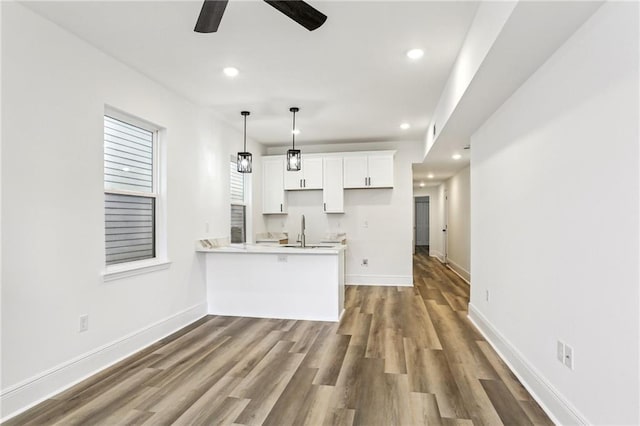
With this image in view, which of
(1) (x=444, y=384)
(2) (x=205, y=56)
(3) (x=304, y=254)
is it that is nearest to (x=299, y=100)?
(2) (x=205, y=56)

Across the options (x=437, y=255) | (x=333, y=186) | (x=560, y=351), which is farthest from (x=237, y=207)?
(x=437, y=255)

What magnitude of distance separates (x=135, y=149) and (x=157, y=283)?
134cm

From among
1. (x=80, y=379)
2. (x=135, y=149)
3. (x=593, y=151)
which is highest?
(x=135, y=149)

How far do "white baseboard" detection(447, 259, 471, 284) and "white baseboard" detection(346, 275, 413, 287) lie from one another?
1.22 m

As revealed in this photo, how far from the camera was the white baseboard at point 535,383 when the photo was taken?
1.97m

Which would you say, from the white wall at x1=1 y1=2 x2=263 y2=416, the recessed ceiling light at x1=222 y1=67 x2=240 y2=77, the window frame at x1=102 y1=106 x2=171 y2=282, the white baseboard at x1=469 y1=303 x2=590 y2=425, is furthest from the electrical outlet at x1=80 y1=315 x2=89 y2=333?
the white baseboard at x1=469 y1=303 x2=590 y2=425

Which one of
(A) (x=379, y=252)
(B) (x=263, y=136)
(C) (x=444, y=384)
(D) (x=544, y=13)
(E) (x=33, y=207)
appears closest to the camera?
(D) (x=544, y=13)

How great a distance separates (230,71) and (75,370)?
2.75 m

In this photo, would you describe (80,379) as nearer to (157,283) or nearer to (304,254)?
(157,283)

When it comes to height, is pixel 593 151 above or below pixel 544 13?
below

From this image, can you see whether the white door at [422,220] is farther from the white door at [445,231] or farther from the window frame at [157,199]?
the window frame at [157,199]

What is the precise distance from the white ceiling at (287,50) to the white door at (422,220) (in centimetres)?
914

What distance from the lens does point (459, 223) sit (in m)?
7.69

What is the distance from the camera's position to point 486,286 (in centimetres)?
370
